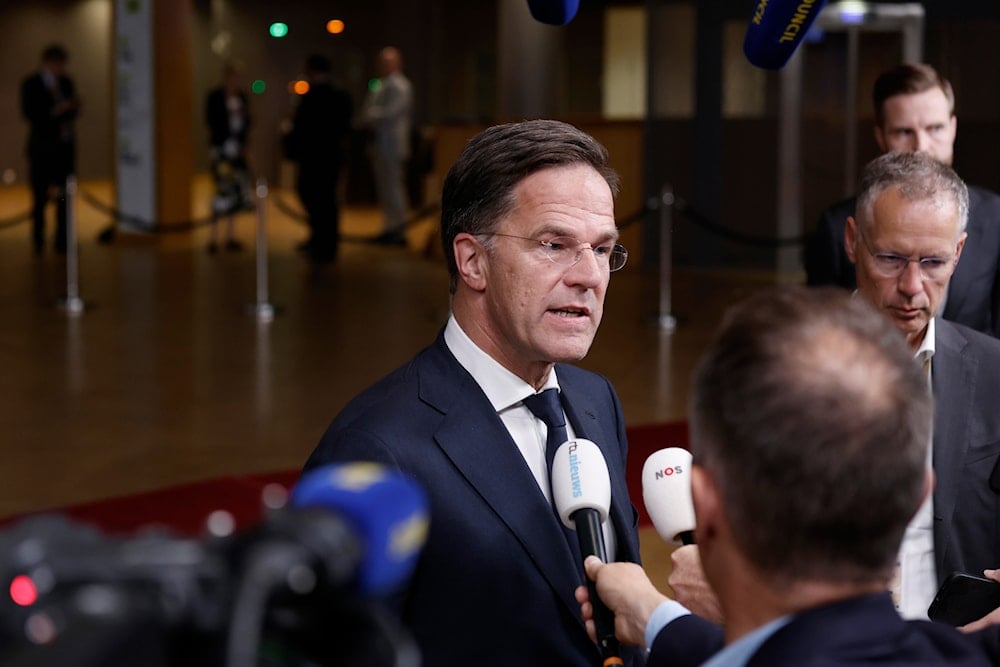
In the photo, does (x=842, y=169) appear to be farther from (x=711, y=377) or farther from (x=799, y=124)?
(x=711, y=377)

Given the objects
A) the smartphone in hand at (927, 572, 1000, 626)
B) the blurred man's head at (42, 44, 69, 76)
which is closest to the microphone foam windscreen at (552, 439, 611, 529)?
the smartphone in hand at (927, 572, 1000, 626)

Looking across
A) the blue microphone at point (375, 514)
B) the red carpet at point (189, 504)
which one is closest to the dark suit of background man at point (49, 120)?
the red carpet at point (189, 504)

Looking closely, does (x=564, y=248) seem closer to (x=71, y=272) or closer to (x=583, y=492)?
(x=583, y=492)

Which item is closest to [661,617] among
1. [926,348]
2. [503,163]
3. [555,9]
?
[503,163]

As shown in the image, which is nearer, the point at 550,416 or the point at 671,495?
the point at 671,495

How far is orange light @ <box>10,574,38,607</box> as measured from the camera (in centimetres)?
95

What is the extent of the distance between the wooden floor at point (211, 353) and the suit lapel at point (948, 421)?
148 inches

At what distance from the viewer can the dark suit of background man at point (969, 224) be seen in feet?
13.0

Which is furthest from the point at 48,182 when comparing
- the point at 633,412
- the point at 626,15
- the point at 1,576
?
the point at 1,576

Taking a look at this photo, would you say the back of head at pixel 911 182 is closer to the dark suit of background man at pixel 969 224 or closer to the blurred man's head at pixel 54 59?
the dark suit of background man at pixel 969 224

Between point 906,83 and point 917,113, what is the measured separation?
11cm

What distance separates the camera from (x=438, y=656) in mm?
2186

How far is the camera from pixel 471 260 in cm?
249

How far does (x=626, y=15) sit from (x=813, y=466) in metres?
22.5
